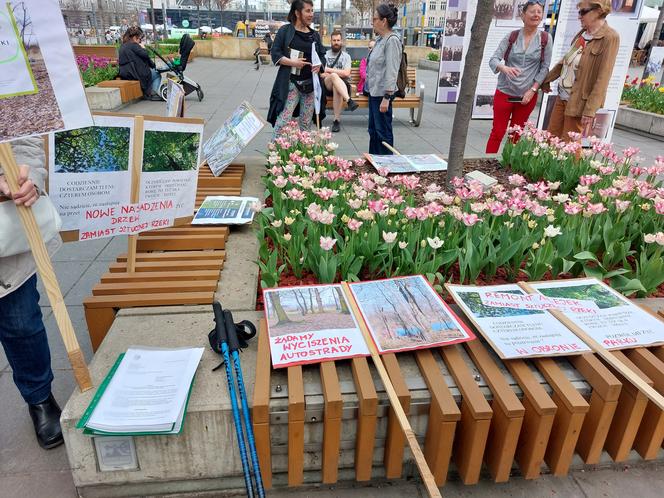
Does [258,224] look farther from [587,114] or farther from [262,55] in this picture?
[262,55]

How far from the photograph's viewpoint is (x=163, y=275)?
274 centimetres

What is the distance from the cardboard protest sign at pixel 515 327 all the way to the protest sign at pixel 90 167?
6.19ft

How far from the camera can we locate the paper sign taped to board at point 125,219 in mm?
2605

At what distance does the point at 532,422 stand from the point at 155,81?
11651 mm

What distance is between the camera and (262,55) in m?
21.5

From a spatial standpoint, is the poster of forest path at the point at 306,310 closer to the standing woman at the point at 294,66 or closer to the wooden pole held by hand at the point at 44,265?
the wooden pole held by hand at the point at 44,265

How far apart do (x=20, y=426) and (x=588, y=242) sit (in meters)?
3.26

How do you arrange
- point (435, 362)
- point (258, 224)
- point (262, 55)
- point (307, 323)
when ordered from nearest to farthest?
point (435, 362)
point (307, 323)
point (258, 224)
point (262, 55)

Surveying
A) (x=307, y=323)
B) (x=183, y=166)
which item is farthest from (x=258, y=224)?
(x=307, y=323)

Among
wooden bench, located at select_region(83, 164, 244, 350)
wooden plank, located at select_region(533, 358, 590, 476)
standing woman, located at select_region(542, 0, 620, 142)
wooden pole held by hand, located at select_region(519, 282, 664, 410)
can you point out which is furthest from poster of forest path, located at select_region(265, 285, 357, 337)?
standing woman, located at select_region(542, 0, 620, 142)

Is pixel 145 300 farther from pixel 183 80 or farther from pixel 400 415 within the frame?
pixel 183 80

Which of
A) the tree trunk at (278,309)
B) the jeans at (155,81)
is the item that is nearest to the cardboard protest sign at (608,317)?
the tree trunk at (278,309)

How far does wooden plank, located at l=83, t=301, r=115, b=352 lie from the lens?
246cm

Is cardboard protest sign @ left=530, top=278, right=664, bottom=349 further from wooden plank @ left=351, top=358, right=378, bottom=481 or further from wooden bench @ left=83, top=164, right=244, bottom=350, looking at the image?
wooden bench @ left=83, top=164, right=244, bottom=350
